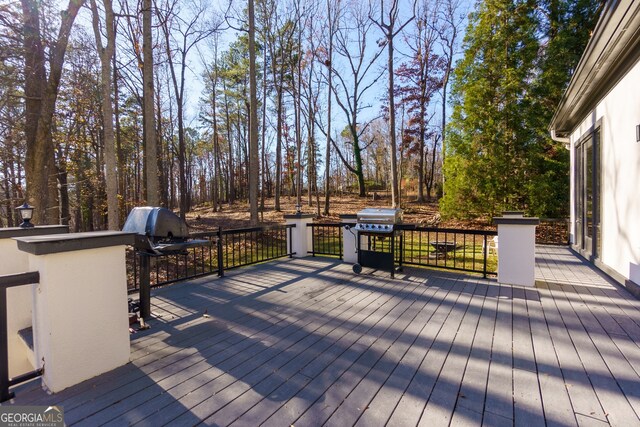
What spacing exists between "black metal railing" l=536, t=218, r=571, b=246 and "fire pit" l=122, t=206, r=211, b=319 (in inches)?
337

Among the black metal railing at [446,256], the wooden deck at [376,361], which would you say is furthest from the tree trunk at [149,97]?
the black metal railing at [446,256]

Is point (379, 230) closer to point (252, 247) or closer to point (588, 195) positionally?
point (252, 247)

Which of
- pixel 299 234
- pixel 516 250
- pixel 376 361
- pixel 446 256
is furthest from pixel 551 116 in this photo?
pixel 376 361

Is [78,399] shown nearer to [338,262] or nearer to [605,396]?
[605,396]

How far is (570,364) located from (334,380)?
1683 mm

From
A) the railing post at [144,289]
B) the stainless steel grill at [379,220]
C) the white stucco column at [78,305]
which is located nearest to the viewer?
the white stucco column at [78,305]

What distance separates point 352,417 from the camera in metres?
1.56

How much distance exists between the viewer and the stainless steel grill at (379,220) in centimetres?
429

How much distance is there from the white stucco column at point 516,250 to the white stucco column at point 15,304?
194 inches

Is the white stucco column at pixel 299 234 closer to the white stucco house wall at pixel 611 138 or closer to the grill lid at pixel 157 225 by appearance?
the grill lid at pixel 157 225

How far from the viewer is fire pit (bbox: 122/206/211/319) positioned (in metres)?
2.61

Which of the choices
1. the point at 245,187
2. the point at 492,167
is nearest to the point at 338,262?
the point at 492,167

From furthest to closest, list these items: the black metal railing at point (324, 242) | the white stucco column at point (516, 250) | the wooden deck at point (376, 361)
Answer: the black metal railing at point (324, 242)
the white stucco column at point (516, 250)
the wooden deck at point (376, 361)

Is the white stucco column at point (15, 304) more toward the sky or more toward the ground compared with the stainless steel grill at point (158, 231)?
more toward the ground
